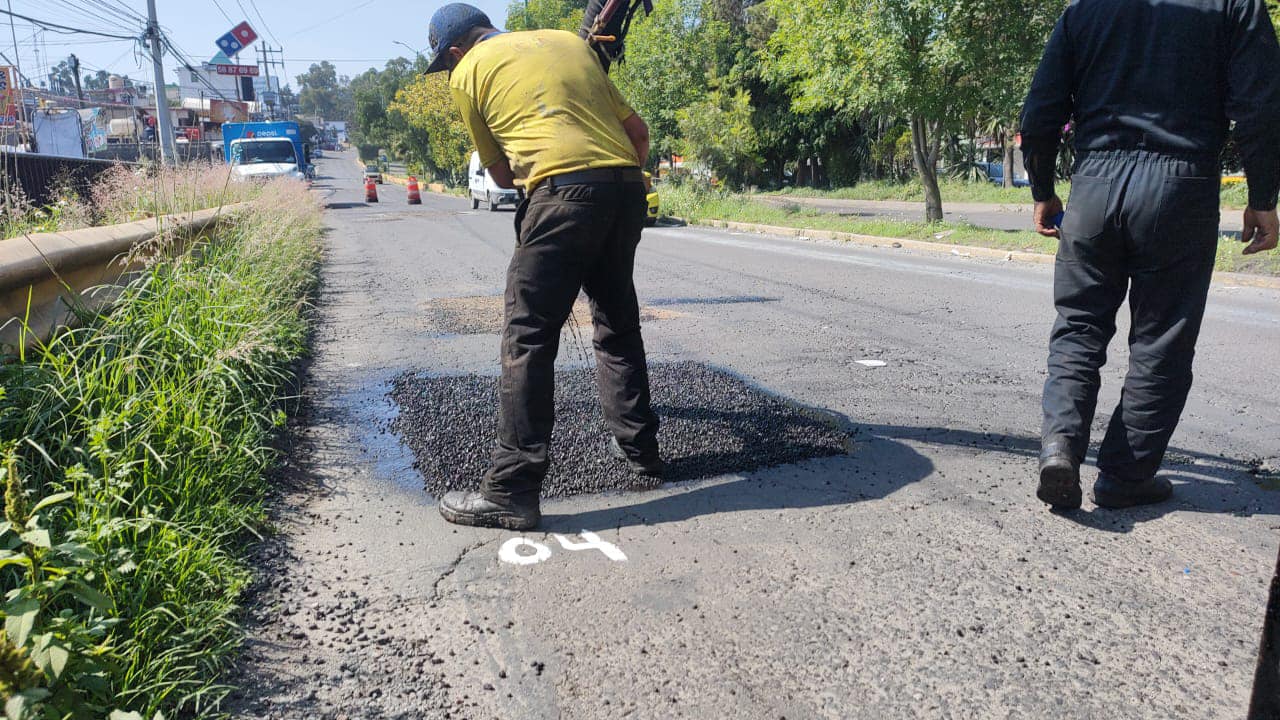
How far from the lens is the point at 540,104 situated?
3.27m

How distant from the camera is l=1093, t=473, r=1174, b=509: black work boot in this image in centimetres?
328

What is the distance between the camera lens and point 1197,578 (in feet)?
9.05

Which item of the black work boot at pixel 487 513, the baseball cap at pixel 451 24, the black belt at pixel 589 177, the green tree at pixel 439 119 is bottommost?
the black work boot at pixel 487 513

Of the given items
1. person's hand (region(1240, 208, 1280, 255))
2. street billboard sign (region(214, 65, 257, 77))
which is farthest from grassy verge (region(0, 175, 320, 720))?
street billboard sign (region(214, 65, 257, 77))

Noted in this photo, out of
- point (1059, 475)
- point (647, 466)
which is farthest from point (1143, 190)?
point (647, 466)

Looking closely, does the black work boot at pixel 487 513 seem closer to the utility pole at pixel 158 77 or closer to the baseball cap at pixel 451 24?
the baseball cap at pixel 451 24

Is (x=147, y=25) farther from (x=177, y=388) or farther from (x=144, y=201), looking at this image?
(x=177, y=388)

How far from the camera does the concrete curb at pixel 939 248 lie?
31.9 ft

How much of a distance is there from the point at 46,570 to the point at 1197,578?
3306mm

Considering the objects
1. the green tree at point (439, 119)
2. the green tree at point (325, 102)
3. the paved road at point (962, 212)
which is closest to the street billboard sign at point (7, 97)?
the paved road at point (962, 212)

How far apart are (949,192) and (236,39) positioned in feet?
182

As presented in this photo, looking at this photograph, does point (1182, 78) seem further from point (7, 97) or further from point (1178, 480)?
point (7, 97)

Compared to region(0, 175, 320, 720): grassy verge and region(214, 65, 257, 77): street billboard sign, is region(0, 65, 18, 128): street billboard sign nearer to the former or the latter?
region(0, 175, 320, 720): grassy verge

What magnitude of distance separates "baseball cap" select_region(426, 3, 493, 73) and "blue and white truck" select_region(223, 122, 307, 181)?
22036 mm
